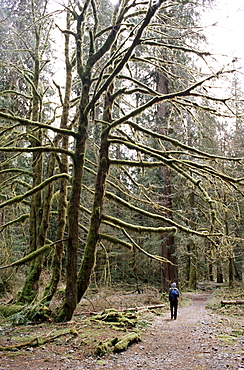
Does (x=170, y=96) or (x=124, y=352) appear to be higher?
(x=170, y=96)

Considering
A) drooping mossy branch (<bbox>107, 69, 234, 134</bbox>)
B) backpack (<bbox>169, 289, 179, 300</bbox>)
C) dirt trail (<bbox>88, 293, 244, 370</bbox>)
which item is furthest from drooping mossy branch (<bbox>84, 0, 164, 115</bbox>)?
backpack (<bbox>169, 289, 179, 300</bbox>)

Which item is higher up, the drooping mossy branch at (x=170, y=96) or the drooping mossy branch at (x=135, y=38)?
the drooping mossy branch at (x=135, y=38)

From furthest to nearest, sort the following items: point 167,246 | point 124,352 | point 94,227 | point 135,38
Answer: point 167,246, point 94,227, point 135,38, point 124,352

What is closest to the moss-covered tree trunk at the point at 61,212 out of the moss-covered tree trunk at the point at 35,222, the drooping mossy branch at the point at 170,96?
the moss-covered tree trunk at the point at 35,222

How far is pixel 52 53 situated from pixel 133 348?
14.7 meters

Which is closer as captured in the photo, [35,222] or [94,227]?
[94,227]

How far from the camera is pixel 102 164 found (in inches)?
318

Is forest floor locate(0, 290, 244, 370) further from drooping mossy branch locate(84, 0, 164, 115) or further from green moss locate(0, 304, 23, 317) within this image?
drooping mossy branch locate(84, 0, 164, 115)

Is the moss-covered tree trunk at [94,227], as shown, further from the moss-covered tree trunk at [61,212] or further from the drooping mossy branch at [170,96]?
the moss-covered tree trunk at [61,212]

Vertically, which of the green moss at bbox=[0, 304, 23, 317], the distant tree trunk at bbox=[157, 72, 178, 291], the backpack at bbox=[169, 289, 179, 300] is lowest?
the green moss at bbox=[0, 304, 23, 317]

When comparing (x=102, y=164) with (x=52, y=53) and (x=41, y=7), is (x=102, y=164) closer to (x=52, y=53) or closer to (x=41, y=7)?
(x=41, y=7)

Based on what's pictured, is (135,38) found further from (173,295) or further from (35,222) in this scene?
(173,295)

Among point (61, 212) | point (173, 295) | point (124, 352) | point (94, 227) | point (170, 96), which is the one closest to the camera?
point (124, 352)

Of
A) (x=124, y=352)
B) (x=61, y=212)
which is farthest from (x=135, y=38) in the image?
(x=124, y=352)
